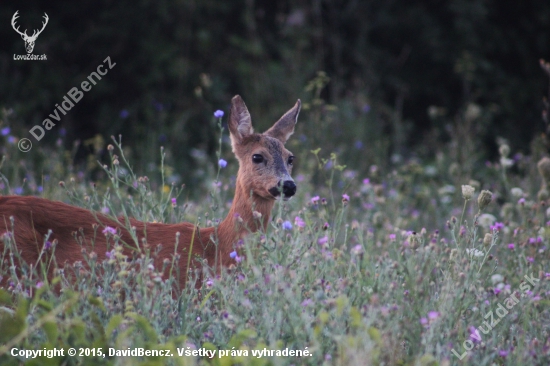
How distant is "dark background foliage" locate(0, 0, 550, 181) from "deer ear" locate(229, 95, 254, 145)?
2698mm

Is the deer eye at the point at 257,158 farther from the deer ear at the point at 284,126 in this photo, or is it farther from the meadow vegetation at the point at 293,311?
the meadow vegetation at the point at 293,311

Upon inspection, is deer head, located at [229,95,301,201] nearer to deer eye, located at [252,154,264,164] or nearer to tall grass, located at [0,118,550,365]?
deer eye, located at [252,154,264,164]

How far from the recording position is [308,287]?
363 centimetres

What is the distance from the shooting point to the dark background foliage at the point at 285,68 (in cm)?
906

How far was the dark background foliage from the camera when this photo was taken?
29.7 ft

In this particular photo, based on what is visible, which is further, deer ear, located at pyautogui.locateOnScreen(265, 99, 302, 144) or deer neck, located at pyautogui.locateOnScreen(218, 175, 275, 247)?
deer ear, located at pyautogui.locateOnScreen(265, 99, 302, 144)

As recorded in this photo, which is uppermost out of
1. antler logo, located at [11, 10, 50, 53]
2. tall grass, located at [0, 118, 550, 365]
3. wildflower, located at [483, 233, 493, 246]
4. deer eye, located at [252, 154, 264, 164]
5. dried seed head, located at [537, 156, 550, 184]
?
antler logo, located at [11, 10, 50, 53]

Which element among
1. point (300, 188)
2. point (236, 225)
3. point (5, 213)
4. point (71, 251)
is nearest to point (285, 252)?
point (236, 225)

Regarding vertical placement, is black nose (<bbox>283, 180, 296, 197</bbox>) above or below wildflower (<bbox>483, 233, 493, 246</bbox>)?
above

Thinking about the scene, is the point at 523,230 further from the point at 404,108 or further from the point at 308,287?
the point at 404,108

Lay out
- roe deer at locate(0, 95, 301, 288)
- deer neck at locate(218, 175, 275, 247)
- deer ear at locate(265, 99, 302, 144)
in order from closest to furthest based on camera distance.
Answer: roe deer at locate(0, 95, 301, 288), deer neck at locate(218, 175, 275, 247), deer ear at locate(265, 99, 302, 144)

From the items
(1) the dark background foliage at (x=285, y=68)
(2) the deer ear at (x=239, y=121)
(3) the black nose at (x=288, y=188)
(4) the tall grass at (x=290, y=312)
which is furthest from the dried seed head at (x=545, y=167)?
(1) the dark background foliage at (x=285, y=68)

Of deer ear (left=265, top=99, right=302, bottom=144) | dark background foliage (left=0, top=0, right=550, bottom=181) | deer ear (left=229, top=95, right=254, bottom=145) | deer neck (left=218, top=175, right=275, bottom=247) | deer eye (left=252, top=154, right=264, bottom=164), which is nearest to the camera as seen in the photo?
deer neck (left=218, top=175, right=275, bottom=247)

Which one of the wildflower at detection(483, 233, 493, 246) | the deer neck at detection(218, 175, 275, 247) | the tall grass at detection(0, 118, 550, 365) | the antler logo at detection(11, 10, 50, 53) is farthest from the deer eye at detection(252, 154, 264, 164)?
the antler logo at detection(11, 10, 50, 53)
